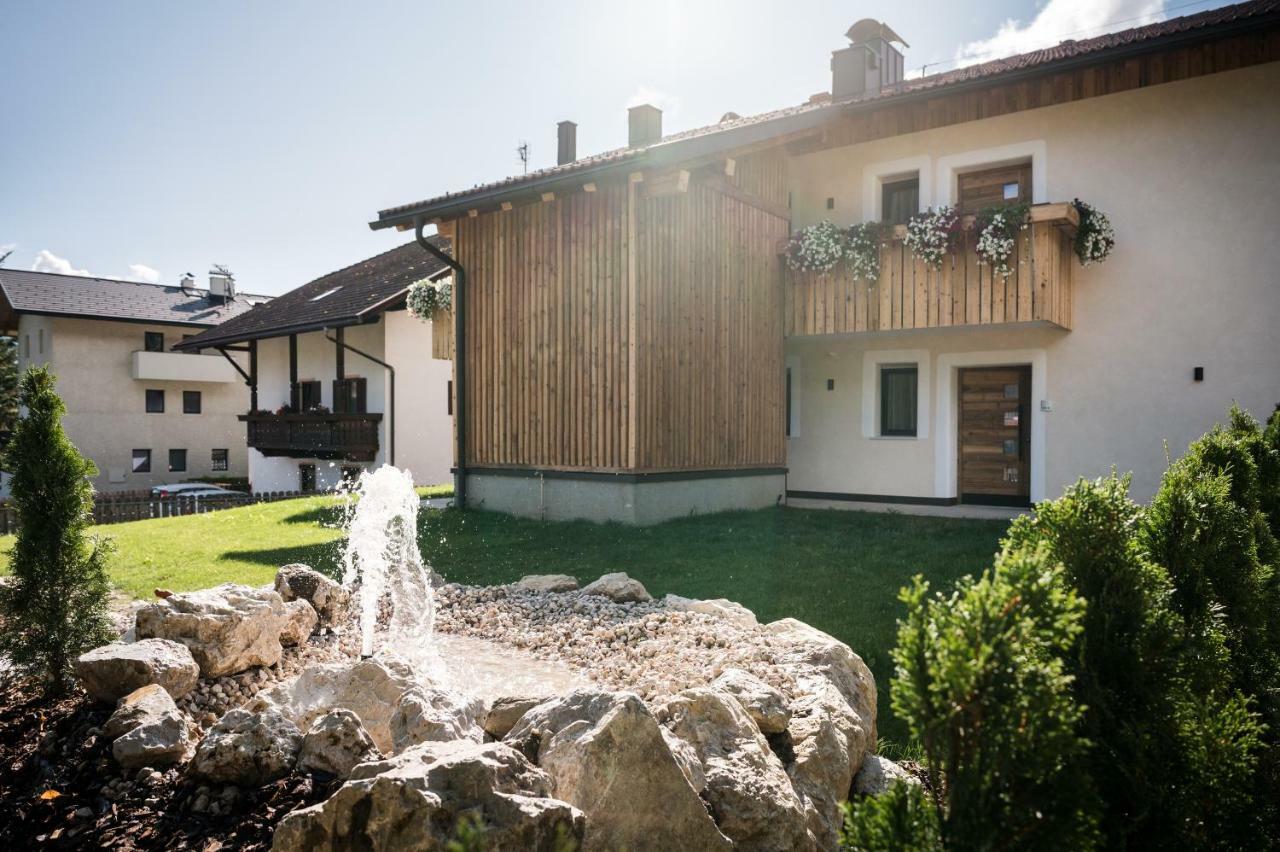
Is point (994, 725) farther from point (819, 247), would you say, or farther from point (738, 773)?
point (819, 247)

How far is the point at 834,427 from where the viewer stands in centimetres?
1509

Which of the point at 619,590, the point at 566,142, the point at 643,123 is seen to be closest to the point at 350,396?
the point at 566,142

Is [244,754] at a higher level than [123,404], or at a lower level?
lower

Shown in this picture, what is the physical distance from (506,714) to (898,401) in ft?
41.0

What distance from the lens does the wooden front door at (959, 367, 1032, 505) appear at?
13836 mm

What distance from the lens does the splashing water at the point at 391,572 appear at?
18.2ft

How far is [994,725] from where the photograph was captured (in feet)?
5.28

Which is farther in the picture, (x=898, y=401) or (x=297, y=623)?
(x=898, y=401)

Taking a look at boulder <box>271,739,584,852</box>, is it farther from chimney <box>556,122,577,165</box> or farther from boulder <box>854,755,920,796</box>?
chimney <box>556,122,577,165</box>

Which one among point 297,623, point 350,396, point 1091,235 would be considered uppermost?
point 1091,235

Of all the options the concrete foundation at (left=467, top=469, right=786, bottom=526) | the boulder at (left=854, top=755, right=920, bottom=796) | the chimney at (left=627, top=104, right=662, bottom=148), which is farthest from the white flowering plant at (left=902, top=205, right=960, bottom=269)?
the boulder at (left=854, top=755, right=920, bottom=796)

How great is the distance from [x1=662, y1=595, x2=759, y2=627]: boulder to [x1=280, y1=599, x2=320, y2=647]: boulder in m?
2.28

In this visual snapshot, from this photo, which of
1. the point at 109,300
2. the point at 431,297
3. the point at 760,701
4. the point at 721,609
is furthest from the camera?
the point at 109,300

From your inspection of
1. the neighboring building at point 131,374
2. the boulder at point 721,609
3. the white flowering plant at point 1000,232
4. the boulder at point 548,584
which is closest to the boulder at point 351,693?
the boulder at point 721,609
